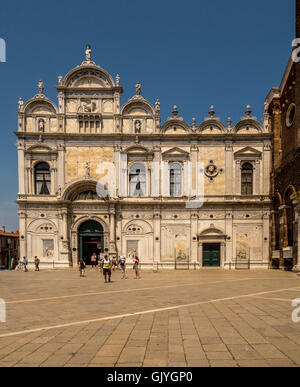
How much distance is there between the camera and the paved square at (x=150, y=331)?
548cm

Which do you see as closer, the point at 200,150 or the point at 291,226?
the point at 291,226

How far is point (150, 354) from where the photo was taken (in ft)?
18.7

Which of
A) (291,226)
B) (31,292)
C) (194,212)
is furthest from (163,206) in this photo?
(31,292)

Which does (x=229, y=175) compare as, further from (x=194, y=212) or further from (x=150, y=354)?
(x=150, y=354)

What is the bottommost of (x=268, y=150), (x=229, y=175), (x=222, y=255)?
(x=222, y=255)

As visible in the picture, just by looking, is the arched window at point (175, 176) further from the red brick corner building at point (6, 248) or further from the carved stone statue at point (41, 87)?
the red brick corner building at point (6, 248)

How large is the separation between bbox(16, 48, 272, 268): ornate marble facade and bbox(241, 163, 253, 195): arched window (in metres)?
0.10

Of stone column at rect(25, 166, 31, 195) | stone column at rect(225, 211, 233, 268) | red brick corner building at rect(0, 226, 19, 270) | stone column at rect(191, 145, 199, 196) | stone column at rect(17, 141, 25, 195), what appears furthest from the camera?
red brick corner building at rect(0, 226, 19, 270)

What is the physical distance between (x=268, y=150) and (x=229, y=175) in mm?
4560

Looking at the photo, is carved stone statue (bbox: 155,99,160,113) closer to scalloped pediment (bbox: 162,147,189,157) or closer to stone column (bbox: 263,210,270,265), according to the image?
scalloped pediment (bbox: 162,147,189,157)

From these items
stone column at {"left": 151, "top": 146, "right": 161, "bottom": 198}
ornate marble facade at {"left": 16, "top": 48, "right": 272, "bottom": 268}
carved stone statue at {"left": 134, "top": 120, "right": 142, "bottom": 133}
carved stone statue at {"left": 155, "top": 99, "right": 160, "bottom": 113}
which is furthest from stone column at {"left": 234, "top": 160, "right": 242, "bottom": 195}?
carved stone statue at {"left": 134, "top": 120, "right": 142, "bottom": 133}

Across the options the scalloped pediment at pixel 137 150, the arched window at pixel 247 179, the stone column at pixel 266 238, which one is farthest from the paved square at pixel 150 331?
the scalloped pediment at pixel 137 150

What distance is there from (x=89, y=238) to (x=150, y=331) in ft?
73.3

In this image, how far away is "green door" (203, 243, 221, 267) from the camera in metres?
27.8
